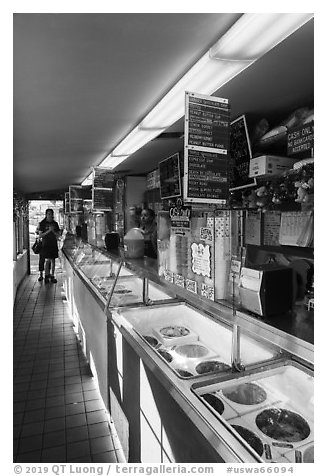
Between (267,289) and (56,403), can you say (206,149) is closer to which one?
(267,289)

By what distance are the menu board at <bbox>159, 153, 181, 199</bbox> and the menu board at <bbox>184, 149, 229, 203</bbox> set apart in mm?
2427

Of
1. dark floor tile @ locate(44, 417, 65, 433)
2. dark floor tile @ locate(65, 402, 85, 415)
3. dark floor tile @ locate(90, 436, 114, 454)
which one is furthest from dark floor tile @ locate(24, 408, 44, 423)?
dark floor tile @ locate(90, 436, 114, 454)

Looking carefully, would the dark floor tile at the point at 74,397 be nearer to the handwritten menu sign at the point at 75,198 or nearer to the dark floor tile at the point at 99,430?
the dark floor tile at the point at 99,430

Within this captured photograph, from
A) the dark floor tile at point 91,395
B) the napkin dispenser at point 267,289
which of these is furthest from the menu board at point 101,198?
the napkin dispenser at point 267,289

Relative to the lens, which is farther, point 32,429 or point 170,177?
point 170,177

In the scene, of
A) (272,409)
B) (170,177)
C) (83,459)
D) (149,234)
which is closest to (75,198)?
(149,234)

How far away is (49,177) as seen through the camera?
8008 mm

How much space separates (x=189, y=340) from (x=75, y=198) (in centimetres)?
759

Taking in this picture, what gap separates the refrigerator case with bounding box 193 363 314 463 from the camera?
4.60 ft

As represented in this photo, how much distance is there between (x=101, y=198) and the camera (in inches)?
247

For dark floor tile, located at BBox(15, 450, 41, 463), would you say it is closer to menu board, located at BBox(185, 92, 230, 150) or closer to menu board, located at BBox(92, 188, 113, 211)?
menu board, located at BBox(185, 92, 230, 150)
